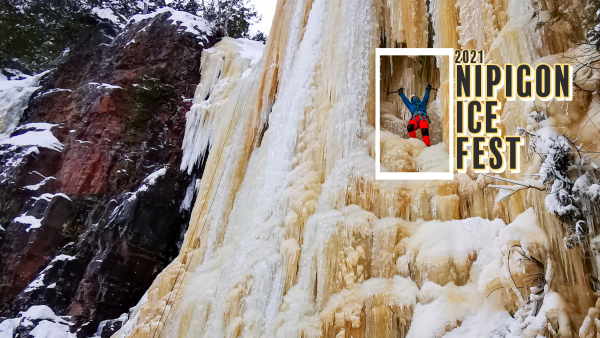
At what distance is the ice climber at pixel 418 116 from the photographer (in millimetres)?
5584

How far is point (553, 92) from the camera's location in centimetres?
333

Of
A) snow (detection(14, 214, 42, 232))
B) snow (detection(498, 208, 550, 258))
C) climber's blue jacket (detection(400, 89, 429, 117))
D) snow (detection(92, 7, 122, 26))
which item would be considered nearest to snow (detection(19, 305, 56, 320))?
snow (detection(14, 214, 42, 232))

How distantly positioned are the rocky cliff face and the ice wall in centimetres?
217

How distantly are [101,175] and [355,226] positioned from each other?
25.5 ft

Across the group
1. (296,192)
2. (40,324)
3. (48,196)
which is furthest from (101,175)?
(296,192)

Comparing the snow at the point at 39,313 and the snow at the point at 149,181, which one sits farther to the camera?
the snow at the point at 149,181

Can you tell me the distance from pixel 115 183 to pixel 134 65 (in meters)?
3.70

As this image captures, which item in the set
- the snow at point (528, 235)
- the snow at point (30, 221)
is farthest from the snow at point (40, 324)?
the snow at point (528, 235)

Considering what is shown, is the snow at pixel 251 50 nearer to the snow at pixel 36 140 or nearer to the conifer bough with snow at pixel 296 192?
the conifer bough with snow at pixel 296 192

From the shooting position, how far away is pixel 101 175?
1011cm

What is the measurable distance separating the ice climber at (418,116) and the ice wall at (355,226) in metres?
0.51

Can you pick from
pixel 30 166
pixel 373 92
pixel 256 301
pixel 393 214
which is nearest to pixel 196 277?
pixel 256 301

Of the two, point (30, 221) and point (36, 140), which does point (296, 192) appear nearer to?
point (30, 221)

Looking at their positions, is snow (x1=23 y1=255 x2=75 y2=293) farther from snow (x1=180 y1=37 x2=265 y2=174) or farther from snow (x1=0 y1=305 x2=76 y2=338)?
snow (x1=180 y1=37 x2=265 y2=174)
